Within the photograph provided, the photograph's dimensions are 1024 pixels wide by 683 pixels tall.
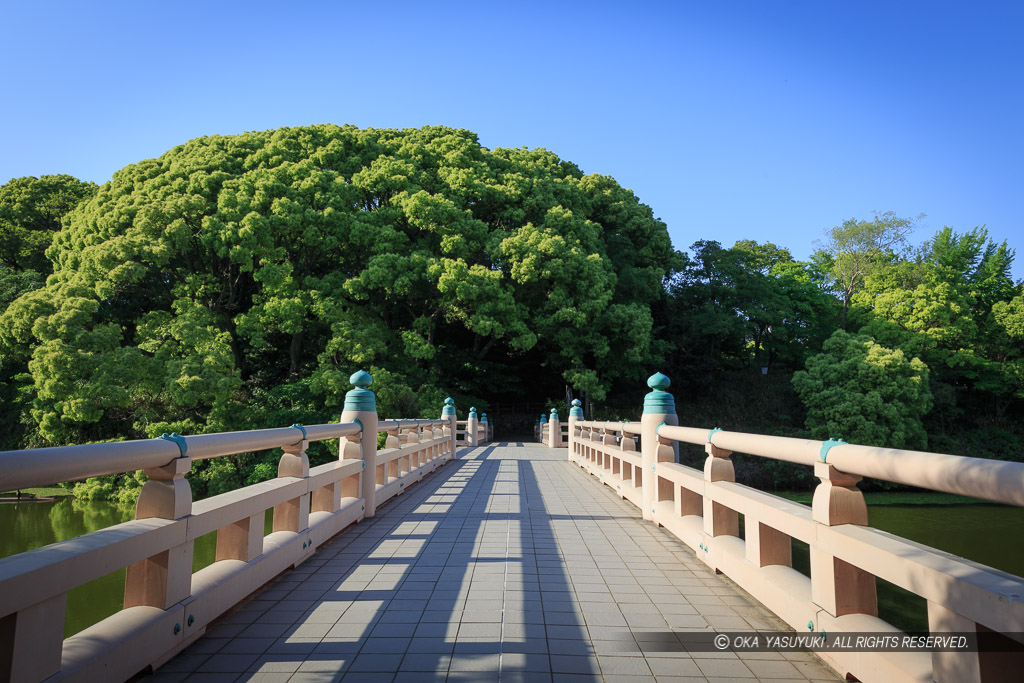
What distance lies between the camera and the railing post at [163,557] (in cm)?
248

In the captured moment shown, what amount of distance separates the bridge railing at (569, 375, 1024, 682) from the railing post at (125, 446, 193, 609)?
278cm

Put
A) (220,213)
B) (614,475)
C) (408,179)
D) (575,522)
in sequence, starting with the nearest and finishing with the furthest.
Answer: (575,522), (614,475), (220,213), (408,179)

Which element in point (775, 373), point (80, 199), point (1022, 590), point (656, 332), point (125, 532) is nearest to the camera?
point (1022, 590)

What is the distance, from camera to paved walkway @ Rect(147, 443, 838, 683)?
8.11 ft

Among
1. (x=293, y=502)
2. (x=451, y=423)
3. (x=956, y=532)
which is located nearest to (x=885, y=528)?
(x=956, y=532)

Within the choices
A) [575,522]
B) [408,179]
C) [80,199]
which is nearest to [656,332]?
[408,179]

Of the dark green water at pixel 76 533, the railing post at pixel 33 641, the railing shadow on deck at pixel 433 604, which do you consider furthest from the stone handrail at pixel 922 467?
the dark green water at pixel 76 533

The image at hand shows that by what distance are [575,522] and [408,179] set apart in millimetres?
19162

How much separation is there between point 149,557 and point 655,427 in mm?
4322

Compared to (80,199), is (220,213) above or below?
below

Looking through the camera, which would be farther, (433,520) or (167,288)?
(167,288)

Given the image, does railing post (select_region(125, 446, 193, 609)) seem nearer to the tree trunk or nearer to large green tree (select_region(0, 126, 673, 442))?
large green tree (select_region(0, 126, 673, 442))

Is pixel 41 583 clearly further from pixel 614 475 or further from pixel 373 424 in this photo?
pixel 614 475

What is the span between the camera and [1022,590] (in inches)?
62.6
